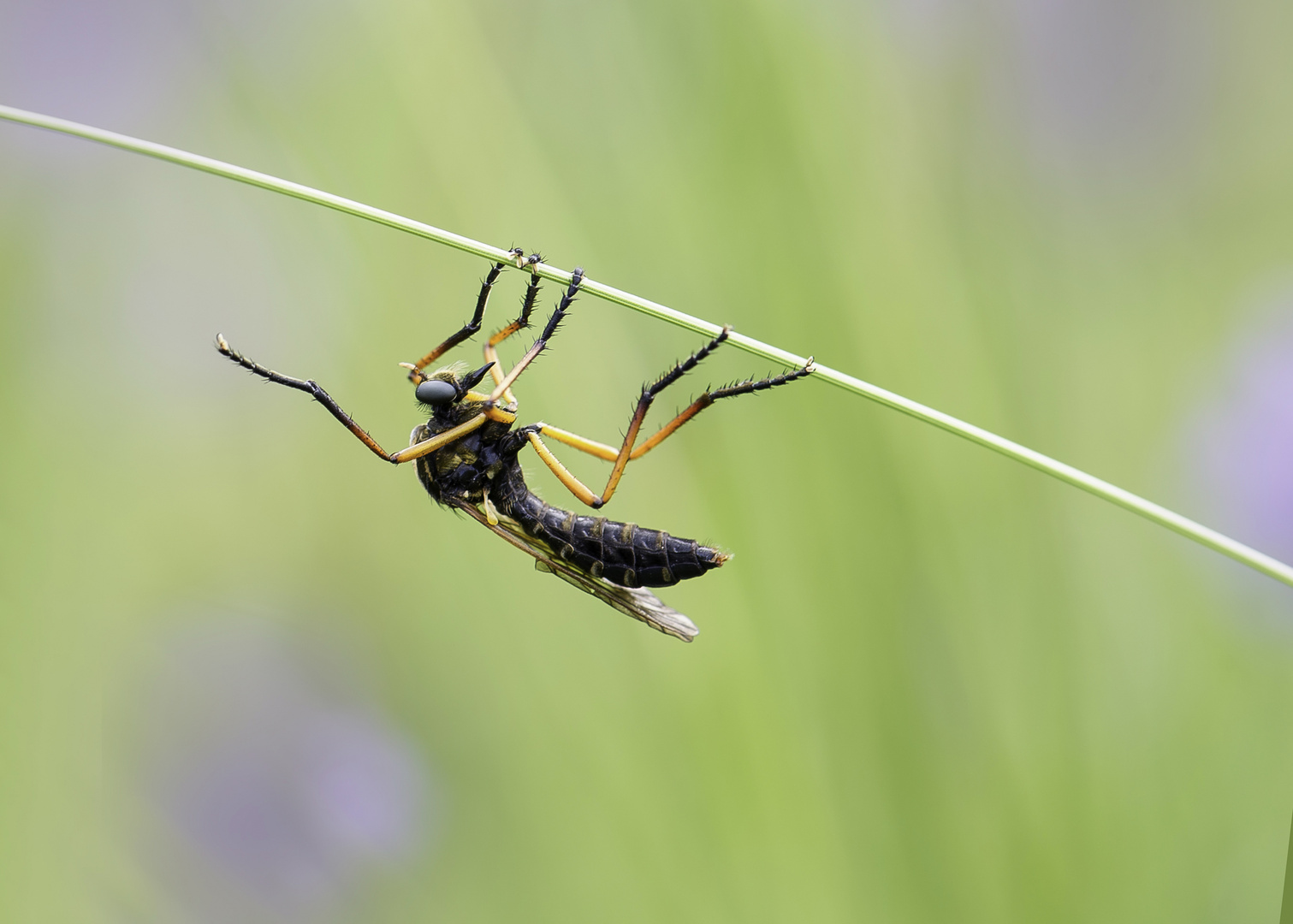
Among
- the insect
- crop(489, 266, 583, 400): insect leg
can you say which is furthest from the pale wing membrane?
crop(489, 266, 583, 400): insect leg

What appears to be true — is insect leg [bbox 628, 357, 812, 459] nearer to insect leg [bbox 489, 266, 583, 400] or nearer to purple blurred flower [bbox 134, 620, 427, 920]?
insect leg [bbox 489, 266, 583, 400]

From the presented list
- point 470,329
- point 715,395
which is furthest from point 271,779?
point 715,395

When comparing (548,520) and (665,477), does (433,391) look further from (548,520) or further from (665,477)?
(665,477)

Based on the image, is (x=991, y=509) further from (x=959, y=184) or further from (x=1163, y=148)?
(x=1163, y=148)

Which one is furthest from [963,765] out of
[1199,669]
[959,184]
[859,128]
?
[859,128]

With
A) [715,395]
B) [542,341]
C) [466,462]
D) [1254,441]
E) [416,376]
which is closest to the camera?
[1254,441]

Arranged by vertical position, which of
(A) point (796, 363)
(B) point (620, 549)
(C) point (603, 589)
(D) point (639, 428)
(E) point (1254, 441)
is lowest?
(C) point (603, 589)

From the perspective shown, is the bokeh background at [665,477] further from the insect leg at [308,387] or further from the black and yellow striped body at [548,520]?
the insect leg at [308,387]
